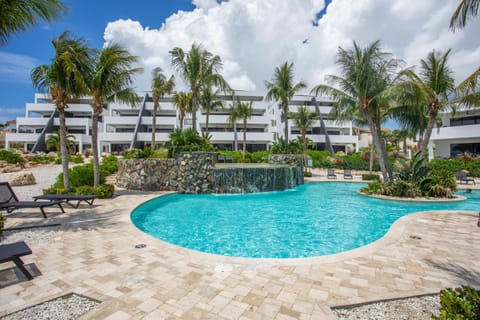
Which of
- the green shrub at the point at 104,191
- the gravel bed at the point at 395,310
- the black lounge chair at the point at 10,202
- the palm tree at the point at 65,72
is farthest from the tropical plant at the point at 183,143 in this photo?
the gravel bed at the point at 395,310

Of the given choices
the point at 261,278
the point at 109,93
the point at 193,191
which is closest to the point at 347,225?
the point at 261,278

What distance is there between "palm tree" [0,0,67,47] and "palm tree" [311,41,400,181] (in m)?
12.8

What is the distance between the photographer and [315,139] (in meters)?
38.5

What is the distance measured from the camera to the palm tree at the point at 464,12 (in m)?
5.15

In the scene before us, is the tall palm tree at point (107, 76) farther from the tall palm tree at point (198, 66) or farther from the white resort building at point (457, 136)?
the white resort building at point (457, 136)

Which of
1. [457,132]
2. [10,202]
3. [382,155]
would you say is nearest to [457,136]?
[457,132]

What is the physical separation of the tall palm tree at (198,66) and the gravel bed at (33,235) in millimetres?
12288

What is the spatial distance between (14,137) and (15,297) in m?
46.5

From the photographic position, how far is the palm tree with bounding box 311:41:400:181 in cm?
1253

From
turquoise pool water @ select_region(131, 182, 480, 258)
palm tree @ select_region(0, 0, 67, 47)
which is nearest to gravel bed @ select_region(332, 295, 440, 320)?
turquoise pool water @ select_region(131, 182, 480, 258)

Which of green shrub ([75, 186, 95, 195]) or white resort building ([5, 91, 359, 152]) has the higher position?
white resort building ([5, 91, 359, 152])

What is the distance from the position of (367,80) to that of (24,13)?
13891mm

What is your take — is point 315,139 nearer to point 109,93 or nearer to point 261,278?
point 109,93

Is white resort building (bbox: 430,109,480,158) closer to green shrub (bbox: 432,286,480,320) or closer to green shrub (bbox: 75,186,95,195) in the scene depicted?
green shrub (bbox: 432,286,480,320)
